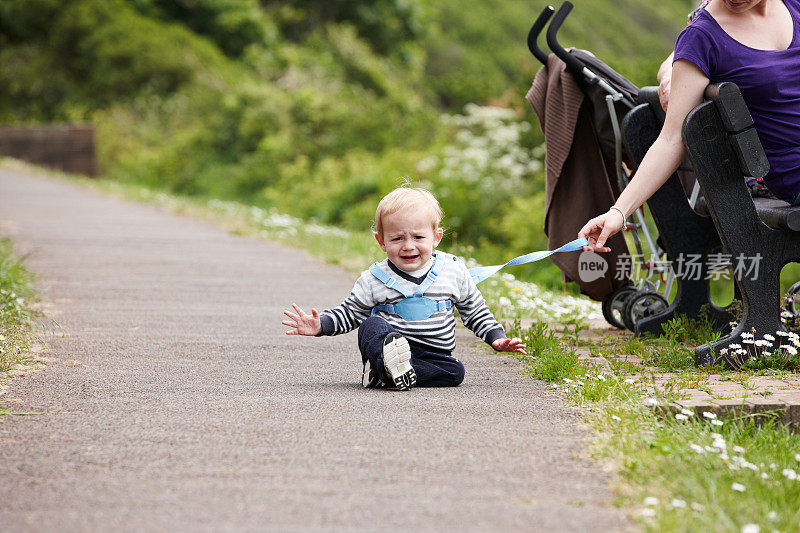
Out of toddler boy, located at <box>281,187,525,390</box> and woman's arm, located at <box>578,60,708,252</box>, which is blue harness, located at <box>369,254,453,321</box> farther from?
woman's arm, located at <box>578,60,708,252</box>

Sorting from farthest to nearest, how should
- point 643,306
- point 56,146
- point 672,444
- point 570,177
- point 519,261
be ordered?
point 56,146 < point 570,177 < point 643,306 < point 519,261 < point 672,444

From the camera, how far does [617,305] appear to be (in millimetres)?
5434

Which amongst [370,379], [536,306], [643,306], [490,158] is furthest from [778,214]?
[490,158]

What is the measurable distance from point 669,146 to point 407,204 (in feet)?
3.77

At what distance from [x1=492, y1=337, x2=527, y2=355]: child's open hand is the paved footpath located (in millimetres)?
165

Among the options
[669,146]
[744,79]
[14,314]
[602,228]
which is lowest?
[14,314]

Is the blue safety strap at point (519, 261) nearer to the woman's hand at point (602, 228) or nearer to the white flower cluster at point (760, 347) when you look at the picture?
the woman's hand at point (602, 228)

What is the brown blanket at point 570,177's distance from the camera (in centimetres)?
529

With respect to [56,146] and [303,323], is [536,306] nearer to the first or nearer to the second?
[303,323]

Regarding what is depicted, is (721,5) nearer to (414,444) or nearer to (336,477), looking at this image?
(414,444)

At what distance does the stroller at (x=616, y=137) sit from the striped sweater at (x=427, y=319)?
1137mm

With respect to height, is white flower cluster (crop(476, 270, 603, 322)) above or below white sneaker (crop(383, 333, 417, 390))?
above

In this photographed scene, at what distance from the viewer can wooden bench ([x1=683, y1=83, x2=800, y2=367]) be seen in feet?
13.2

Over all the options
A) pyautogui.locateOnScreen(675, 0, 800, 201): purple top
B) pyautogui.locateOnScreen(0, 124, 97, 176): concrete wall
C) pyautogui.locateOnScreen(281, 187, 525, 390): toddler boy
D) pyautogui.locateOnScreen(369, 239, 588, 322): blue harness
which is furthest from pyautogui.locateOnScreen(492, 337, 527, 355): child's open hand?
pyautogui.locateOnScreen(0, 124, 97, 176): concrete wall
